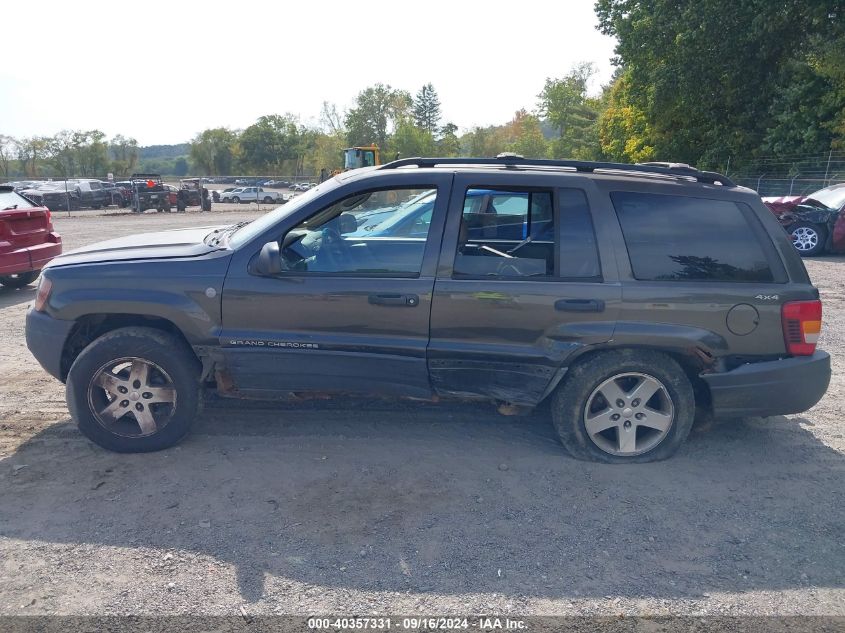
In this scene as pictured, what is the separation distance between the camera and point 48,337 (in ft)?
14.2

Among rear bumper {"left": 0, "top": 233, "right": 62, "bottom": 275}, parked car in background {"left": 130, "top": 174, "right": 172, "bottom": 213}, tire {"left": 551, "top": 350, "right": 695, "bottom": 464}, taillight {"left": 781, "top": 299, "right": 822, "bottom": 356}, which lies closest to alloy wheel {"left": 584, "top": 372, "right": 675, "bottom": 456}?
tire {"left": 551, "top": 350, "right": 695, "bottom": 464}

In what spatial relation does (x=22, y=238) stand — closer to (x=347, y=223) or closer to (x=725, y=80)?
(x=347, y=223)

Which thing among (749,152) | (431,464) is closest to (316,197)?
(431,464)

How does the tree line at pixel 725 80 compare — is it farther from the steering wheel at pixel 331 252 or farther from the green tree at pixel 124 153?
the green tree at pixel 124 153

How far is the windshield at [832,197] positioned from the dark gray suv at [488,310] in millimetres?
11038

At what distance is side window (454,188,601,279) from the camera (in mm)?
4113

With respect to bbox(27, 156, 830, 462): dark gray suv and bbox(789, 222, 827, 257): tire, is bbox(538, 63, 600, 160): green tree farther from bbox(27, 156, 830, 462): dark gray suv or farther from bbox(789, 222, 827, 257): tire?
bbox(27, 156, 830, 462): dark gray suv

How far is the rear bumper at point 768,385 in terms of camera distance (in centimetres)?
413

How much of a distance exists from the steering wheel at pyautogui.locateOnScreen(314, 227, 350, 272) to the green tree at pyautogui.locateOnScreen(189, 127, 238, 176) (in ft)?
286

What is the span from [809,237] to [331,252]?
40.9 ft

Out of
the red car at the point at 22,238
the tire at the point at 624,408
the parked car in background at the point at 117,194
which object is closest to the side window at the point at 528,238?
the tire at the point at 624,408

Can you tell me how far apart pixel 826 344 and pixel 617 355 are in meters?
4.11

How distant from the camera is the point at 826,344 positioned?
694cm

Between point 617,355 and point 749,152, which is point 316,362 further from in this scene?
point 749,152
